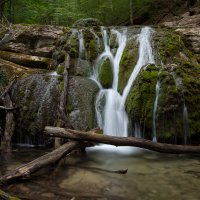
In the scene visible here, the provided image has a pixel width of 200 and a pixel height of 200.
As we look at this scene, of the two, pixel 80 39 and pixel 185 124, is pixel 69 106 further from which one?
pixel 80 39

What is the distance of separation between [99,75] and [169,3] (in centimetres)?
1168

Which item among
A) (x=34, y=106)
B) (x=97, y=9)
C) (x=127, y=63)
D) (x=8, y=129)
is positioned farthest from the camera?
(x=97, y=9)

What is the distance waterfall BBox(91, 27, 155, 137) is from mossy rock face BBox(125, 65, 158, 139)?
14.0 inches

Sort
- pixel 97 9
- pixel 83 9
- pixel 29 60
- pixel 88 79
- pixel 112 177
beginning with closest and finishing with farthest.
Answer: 1. pixel 112 177
2. pixel 88 79
3. pixel 29 60
4. pixel 97 9
5. pixel 83 9

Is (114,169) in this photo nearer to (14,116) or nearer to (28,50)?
(14,116)

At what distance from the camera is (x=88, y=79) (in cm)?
1078

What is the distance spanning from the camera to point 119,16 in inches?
891

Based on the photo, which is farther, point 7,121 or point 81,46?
point 81,46

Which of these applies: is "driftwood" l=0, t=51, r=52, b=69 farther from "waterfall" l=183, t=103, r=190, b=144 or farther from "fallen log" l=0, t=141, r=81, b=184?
"fallen log" l=0, t=141, r=81, b=184

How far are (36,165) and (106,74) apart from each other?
221 inches

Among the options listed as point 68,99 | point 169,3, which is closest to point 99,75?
point 68,99

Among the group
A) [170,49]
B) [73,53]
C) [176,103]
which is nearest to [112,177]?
[176,103]

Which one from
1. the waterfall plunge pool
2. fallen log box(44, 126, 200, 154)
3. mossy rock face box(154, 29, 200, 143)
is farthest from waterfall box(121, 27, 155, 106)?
fallen log box(44, 126, 200, 154)

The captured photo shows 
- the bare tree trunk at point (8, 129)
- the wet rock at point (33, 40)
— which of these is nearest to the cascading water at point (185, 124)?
the bare tree trunk at point (8, 129)
